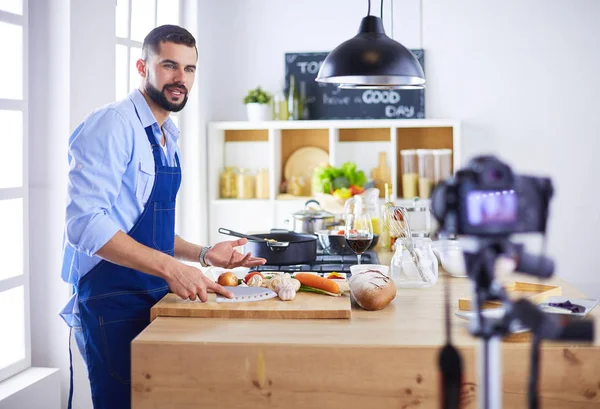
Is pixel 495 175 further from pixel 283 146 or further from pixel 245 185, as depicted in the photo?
pixel 283 146

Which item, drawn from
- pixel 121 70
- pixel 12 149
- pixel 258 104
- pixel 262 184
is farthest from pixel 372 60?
pixel 262 184

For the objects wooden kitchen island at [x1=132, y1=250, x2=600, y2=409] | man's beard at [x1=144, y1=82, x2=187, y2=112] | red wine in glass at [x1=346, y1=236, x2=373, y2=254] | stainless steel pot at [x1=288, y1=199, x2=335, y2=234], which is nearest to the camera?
wooden kitchen island at [x1=132, y1=250, x2=600, y2=409]

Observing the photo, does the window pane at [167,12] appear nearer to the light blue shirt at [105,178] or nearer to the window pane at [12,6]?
the window pane at [12,6]

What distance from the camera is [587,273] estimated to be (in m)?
5.19

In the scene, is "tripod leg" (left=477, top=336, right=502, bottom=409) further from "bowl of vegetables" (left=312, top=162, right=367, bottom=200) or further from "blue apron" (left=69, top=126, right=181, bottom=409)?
"bowl of vegetables" (left=312, top=162, right=367, bottom=200)

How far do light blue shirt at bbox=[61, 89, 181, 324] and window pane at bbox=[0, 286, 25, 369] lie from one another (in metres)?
0.81

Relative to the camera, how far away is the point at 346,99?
532 cm

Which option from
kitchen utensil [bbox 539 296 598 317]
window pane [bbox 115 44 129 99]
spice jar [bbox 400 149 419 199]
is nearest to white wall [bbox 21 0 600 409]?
spice jar [bbox 400 149 419 199]

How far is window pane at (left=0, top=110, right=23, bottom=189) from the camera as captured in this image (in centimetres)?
288

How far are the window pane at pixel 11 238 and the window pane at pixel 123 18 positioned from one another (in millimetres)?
1461

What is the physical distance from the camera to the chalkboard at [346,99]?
5227mm

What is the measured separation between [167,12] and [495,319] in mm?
4342

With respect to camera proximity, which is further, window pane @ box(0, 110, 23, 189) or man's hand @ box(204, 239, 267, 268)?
window pane @ box(0, 110, 23, 189)

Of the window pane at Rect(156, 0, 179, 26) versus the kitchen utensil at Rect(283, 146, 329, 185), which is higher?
the window pane at Rect(156, 0, 179, 26)
